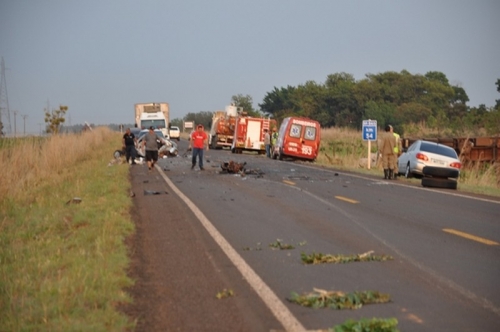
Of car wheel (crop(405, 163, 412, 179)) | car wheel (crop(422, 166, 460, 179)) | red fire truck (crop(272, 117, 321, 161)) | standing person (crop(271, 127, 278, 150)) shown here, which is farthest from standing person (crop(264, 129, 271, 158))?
car wheel (crop(422, 166, 460, 179))

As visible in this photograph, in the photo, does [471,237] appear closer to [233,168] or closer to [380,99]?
[233,168]

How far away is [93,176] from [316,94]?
303 feet

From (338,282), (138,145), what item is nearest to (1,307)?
(338,282)

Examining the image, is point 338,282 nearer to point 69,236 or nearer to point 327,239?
point 327,239

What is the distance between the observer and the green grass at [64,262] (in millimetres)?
8047

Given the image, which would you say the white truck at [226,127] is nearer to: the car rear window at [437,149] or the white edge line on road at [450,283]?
the car rear window at [437,149]

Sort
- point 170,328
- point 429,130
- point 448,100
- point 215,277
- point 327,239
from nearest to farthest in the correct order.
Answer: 1. point 170,328
2. point 215,277
3. point 327,239
4. point 429,130
5. point 448,100

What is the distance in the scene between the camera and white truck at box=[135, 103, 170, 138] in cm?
6850

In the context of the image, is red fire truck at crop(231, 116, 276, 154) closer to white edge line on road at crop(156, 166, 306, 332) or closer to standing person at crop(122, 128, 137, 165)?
standing person at crop(122, 128, 137, 165)

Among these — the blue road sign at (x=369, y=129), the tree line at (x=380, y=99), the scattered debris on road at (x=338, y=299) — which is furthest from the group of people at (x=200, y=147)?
the tree line at (x=380, y=99)

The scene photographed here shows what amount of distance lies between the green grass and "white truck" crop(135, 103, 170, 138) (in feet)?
153

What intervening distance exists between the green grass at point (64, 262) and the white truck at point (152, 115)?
46560mm

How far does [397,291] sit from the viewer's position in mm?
9211

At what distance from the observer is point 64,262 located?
36.3ft
